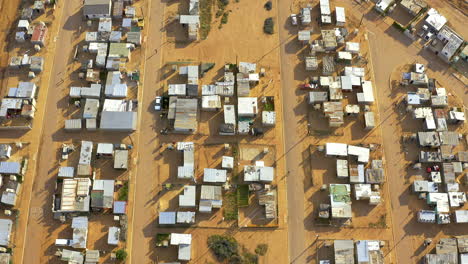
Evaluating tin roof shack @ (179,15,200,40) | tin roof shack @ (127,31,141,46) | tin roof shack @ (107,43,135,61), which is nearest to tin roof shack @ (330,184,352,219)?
tin roof shack @ (179,15,200,40)

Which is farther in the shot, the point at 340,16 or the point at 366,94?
the point at 340,16

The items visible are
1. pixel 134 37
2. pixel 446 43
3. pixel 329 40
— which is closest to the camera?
pixel 134 37

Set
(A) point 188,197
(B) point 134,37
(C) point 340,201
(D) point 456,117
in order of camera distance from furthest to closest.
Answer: (B) point 134,37 → (D) point 456,117 → (C) point 340,201 → (A) point 188,197

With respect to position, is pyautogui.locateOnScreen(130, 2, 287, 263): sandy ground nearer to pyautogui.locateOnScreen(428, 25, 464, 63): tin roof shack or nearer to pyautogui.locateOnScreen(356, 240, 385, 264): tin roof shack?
pyautogui.locateOnScreen(356, 240, 385, 264): tin roof shack

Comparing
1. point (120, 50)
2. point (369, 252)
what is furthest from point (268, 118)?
point (120, 50)

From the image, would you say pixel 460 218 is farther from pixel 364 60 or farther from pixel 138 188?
pixel 138 188

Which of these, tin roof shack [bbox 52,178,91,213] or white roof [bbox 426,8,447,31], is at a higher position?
white roof [bbox 426,8,447,31]

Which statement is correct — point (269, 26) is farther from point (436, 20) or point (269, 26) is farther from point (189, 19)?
point (436, 20)

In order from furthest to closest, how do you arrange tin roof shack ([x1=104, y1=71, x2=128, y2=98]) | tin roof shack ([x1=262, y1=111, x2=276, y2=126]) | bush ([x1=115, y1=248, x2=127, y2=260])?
tin roof shack ([x1=104, y1=71, x2=128, y2=98]) → tin roof shack ([x1=262, y1=111, x2=276, y2=126]) → bush ([x1=115, y1=248, x2=127, y2=260])
